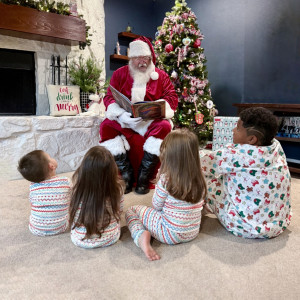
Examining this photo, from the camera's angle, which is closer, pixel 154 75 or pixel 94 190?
pixel 94 190

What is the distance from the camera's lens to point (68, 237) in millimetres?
1562

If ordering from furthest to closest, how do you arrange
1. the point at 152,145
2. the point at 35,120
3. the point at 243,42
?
1. the point at 243,42
2. the point at 35,120
3. the point at 152,145

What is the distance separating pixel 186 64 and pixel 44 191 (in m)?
2.72

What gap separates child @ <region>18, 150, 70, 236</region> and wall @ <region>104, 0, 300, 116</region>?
9.75 ft

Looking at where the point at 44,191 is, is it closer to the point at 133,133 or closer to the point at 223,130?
the point at 133,133

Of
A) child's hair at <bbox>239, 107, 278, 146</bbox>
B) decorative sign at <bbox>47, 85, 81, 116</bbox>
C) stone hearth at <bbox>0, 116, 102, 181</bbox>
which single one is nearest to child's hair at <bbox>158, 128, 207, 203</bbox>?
child's hair at <bbox>239, 107, 278, 146</bbox>

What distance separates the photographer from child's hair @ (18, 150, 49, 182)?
1.46 metres

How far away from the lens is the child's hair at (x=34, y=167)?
4.81ft

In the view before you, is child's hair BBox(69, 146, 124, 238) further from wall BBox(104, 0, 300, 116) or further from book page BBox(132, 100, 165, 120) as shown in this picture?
wall BBox(104, 0, 300, 116)

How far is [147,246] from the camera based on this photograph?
1.38 m

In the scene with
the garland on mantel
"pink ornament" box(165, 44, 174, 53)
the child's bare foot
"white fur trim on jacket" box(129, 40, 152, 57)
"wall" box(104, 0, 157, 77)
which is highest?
"wall" box(104, 0, 157, 77)

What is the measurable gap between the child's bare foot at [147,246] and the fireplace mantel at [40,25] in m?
2.31

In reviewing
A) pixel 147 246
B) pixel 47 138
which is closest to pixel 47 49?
pixel 47 138

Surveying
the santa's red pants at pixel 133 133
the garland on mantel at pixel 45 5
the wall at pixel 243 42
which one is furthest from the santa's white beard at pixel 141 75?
the wall at pixel 243 42
